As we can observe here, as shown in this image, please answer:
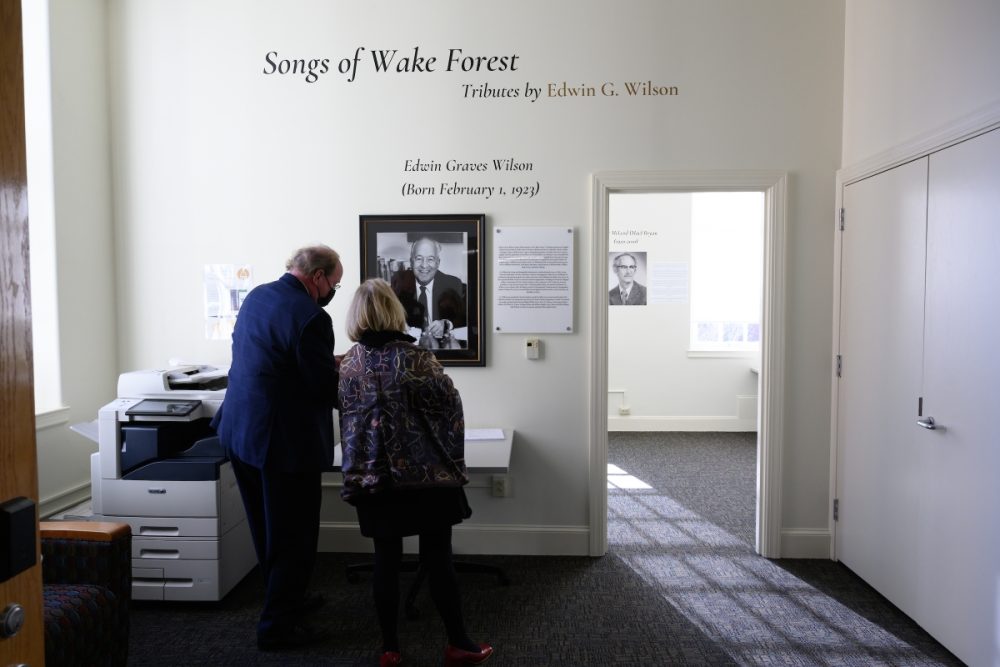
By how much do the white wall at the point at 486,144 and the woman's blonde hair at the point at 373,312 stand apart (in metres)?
1.36

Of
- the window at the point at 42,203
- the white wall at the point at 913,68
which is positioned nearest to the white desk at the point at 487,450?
the window at the point at 42,203

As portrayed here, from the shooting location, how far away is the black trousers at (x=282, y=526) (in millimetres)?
2395

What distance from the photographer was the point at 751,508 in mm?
4230

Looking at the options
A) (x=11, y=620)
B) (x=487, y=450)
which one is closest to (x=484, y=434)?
(x=487, y=450)

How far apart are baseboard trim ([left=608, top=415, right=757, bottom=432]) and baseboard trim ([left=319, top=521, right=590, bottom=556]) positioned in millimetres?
3225

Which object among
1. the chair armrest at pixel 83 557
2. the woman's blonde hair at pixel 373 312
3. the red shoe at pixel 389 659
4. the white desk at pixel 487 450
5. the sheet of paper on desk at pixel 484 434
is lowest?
the red shoe at pixel 389 659

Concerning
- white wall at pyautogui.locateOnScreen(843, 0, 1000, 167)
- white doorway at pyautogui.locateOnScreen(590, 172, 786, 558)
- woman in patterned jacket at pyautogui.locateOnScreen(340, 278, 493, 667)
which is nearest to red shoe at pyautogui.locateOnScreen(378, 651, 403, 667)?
woman in patterned jacket at pyautogui.locateOnScreen(340, 278, 493, 667)

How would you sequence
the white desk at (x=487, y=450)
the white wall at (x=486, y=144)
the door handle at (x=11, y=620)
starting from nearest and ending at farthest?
the door handle at (x=11, y=620) < the white desk at (x=487, y=450) < the white wall at (x=486, y=144)

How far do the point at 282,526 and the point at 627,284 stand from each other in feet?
16.2

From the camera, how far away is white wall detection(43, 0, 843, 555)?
3291mm

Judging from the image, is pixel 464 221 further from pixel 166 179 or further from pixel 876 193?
pixel 876 193

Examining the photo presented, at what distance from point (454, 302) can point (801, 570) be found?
7.48ft

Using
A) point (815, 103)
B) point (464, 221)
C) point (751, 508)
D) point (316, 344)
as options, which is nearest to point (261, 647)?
point (316, 344)

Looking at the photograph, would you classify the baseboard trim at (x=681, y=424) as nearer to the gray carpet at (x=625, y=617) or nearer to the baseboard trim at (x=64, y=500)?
the gray carpet at (x=625, y=617)
